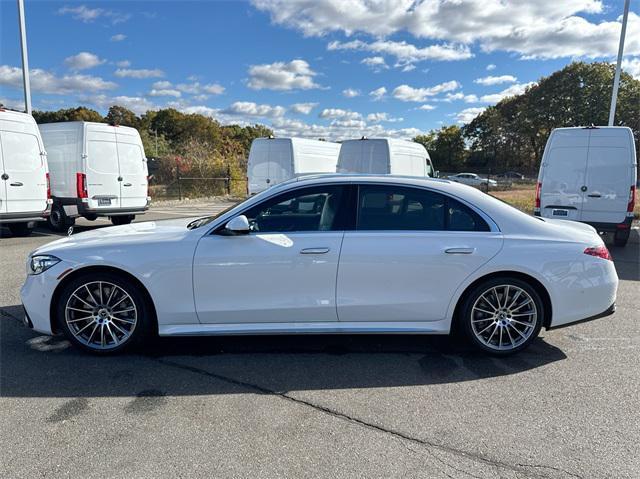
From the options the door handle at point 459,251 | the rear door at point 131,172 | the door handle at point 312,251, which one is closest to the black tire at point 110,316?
the door handle at point 312,251

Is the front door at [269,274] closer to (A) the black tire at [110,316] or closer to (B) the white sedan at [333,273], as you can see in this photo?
(B) the white sedan at [333,273]

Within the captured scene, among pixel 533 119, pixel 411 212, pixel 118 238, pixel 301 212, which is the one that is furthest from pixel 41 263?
pixel 533 119

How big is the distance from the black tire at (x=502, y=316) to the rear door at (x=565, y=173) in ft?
19.6

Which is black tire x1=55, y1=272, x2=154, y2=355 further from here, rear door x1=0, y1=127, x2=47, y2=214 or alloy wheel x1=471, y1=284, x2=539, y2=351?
rear door x1=0, y1=127, x2=47, y2=214

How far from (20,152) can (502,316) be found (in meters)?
9.50

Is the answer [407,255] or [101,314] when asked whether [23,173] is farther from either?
[407,255]

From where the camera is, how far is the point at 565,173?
8.83m

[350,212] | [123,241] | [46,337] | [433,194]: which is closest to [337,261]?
[350,212]

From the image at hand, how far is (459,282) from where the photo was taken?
3.72 m

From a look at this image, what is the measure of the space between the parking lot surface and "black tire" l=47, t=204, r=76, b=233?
22.4 feet

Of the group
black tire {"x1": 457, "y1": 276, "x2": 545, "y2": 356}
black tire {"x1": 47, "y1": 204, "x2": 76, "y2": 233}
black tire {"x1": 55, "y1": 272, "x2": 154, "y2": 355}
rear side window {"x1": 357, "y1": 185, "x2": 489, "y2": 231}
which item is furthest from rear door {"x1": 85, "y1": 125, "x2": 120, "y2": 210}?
black tire {"x1": 457, "y1": 276, "x2": 545, "y2": 356}

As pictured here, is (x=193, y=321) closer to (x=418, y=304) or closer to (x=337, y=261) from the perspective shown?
(x=337, y=261)

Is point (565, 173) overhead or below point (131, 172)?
overhead

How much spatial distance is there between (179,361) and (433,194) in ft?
8.47
